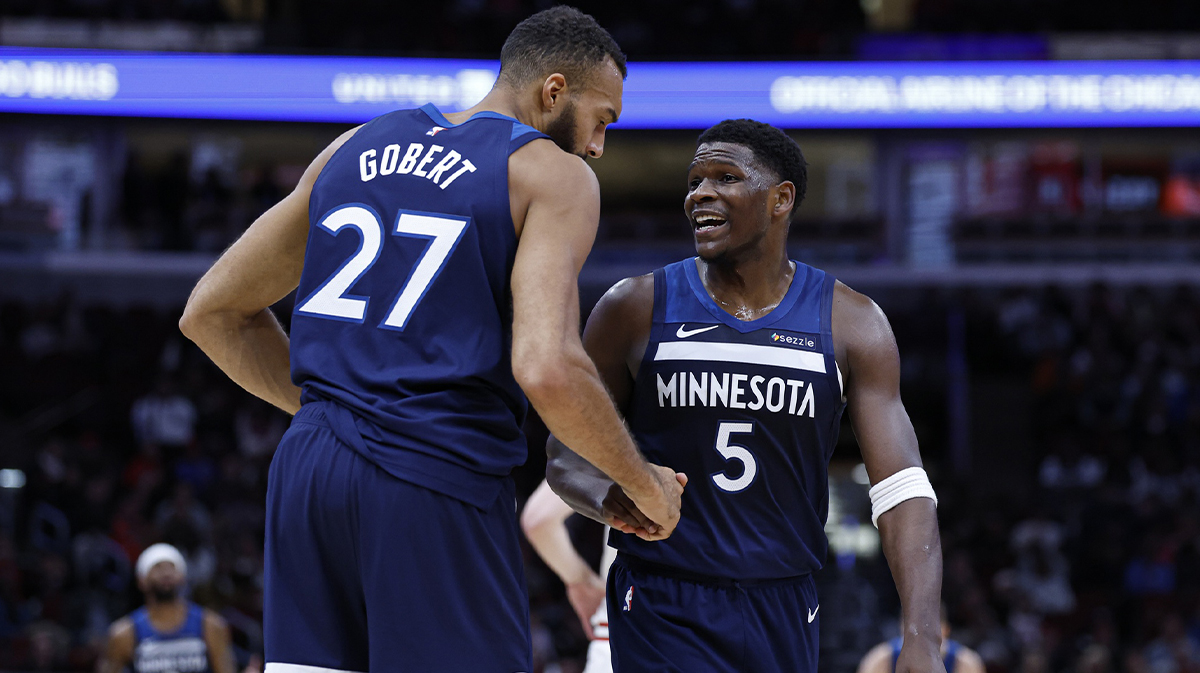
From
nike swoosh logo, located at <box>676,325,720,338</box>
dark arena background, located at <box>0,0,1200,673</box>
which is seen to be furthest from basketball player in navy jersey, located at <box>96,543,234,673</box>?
nike swoosh logo, located at <box>676,325,720,338</box>

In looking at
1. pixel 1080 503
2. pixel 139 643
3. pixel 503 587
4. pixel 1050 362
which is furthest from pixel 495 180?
pixel 1050 362

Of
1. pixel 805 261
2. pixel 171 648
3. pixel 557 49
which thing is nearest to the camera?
pixel 557 49

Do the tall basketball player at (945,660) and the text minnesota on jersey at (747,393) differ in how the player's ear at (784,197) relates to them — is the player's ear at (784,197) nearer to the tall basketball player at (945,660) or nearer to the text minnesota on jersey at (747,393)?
the text minnesota on jersey at (747,393)

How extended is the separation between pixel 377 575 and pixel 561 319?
0.64 metres

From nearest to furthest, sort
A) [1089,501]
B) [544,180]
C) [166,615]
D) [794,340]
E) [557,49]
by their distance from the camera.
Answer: [544,180] < [557,49] < [794,340] < [166,615] < [1089,501]

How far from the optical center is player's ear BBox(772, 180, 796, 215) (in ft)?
11.2

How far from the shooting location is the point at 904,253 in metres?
17.3

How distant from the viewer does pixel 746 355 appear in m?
3.28

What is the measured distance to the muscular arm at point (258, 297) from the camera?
2918mm

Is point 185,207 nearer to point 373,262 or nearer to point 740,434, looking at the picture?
point 740,434

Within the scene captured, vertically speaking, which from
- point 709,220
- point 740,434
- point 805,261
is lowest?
point 740,434

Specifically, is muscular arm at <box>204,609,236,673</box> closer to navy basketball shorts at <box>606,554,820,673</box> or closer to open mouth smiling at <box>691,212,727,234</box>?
navy basketball shorts at <box>606,554,820,673</box>

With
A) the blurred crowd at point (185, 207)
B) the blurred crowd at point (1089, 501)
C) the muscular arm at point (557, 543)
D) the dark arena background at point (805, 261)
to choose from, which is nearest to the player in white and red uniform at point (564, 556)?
the muscular arm at point (557, 543)

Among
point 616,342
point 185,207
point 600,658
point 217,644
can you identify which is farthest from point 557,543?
point 185,207
